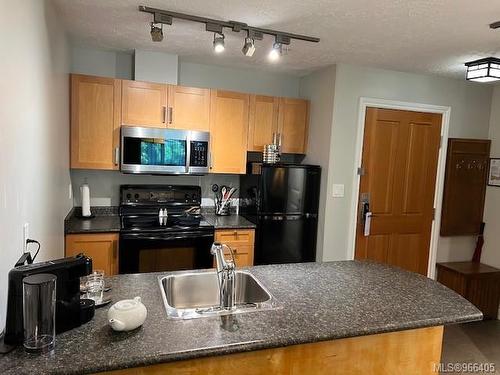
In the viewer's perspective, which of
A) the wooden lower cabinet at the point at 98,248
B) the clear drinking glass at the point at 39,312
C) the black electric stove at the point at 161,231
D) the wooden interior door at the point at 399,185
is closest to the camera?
the clear drinking glass at the point at 39,312

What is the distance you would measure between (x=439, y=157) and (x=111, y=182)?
3439 mm

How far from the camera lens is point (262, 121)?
3693 mm

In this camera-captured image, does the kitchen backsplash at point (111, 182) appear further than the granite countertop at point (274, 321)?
Yes

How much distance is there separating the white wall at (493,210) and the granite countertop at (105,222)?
8.84 feet

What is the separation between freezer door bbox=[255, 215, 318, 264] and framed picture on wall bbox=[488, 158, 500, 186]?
6.79 ft

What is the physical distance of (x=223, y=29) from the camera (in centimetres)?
261

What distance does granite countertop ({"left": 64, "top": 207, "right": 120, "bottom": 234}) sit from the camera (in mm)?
2963

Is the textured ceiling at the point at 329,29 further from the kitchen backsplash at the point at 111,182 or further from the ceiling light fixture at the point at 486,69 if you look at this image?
the kitchen backsplash at the point at 111,182

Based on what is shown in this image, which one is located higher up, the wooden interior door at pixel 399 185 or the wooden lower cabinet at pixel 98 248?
the wooden interior door at pixel 399 185

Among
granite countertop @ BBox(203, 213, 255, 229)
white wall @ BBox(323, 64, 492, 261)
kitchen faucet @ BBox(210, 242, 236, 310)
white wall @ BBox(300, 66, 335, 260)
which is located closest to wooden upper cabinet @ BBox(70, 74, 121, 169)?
granite countertop @ BBox(203, 213, 255, 229)

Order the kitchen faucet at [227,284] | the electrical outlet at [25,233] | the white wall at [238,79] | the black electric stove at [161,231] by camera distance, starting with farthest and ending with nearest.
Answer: the white wall at [238,79] → the black electric stove at [161,231] → the electrical outlet at [25,233] → the kitchen faucet at [227,284]

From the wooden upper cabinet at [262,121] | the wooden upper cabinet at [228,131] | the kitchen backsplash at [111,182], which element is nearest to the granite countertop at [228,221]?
the kitchen backsplash at [111,182]

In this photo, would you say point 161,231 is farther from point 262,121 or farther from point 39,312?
point 39,312

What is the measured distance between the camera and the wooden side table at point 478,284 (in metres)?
3.68
